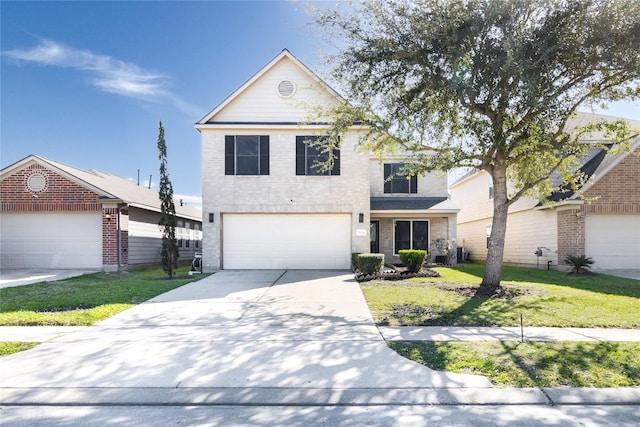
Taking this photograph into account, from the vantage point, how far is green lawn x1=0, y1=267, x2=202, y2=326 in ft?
22.1

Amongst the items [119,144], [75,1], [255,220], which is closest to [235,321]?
[255,220]

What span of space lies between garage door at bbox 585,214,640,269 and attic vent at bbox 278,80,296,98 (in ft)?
42.6

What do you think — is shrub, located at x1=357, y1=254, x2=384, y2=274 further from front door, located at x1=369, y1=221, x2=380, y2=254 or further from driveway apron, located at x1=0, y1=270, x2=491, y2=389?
front door, located at x1=369, y1=221, x2=380, y2=254

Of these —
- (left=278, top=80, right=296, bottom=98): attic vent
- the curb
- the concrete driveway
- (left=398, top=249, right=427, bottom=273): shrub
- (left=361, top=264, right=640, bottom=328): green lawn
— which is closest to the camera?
the curb

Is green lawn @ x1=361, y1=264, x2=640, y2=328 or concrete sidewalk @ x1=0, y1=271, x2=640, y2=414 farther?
green lawn @ x1=361, y1=264, x2=640, y2=328

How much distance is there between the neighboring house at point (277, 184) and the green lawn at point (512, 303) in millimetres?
3954

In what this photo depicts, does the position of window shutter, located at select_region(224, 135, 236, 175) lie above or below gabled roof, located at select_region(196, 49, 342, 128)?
below

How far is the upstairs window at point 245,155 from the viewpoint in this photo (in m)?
14.9

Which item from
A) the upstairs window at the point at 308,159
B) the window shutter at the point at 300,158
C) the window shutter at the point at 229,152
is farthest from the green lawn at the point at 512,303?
the window shutter at the point at 229,152

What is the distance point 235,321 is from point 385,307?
10.4 feet

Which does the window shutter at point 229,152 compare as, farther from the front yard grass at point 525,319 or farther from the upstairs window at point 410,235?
the upstairs window at point 410,235

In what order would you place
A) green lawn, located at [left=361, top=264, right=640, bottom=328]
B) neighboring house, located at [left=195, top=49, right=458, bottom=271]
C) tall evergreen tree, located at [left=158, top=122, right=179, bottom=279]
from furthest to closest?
neighboring house, located at [left=195, top=49, right=458, bottom=271], tall evergreen tree, located at [left=158, top=122, right=179, bottom=279], green lawn, located at [left=361, top=264, right=640, bottom=328]

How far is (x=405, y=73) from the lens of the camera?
9438 mm

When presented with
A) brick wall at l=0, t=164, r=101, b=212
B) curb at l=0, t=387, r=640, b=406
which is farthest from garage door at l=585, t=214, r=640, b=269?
brick wall at l=0, t=164, r=101, b=212
